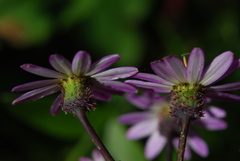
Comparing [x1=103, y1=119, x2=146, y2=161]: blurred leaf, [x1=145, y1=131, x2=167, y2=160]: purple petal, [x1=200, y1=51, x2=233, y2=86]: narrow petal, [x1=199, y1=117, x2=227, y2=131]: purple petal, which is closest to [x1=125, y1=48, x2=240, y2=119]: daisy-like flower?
[x1=200, y1=51, x2=233, y2=86]: narrow petal

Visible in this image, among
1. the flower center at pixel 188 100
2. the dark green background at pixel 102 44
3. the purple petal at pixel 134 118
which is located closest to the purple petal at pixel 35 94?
the flower center at pixel 188 100

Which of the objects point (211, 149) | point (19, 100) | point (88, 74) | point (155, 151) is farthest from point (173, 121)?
point (19, 100)

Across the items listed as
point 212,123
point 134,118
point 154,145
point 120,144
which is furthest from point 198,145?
point 120,144

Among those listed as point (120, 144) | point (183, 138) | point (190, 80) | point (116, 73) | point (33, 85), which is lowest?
point (120, 144)

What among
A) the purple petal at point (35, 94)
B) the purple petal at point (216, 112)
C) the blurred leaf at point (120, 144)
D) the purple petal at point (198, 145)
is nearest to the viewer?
the purple petal at point (35, 94)

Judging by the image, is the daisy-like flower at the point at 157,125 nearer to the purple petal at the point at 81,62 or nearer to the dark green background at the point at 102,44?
the dark green background at the point at 102,44

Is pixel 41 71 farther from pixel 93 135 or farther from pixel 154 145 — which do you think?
pixel 154 145
